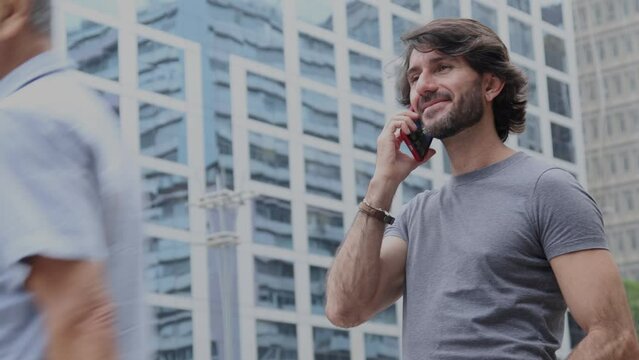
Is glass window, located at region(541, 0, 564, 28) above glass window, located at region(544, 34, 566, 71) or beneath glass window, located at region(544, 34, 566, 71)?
above

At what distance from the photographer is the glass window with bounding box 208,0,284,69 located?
35.7 feet

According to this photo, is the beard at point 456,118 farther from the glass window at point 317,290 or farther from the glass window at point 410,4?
the glass window at point 410,4

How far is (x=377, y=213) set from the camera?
2102 mm

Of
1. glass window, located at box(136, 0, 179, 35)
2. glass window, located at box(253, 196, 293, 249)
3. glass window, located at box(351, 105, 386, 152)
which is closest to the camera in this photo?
glass window, located at box(136, 0, 179, 35)

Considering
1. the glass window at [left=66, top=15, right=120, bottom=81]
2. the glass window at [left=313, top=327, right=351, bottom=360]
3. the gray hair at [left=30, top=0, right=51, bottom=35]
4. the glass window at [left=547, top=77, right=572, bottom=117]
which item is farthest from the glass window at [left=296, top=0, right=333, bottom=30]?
the gray hair at [left=30, top=0, right=51, bottom=35]

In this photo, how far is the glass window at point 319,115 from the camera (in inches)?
440

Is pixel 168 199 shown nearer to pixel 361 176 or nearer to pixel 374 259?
pixel 361 176

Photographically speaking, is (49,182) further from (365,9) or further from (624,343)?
(365,9)

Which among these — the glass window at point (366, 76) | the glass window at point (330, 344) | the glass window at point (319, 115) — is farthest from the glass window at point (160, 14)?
the glass window at point (330, 344)

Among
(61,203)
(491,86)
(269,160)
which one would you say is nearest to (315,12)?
(269,160)

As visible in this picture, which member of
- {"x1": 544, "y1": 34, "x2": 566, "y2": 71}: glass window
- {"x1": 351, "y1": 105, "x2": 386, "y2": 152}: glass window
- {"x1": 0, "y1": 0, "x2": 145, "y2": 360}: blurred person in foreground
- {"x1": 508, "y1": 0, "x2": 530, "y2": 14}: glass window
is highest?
{"x1": 544, "y1": 34, "x2": 566, "y2": 71}: glass window

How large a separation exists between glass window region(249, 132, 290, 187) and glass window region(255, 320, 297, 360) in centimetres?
111

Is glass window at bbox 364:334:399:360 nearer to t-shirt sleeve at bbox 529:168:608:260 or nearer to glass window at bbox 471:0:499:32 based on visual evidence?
glass window at bbox 471:0:499:32

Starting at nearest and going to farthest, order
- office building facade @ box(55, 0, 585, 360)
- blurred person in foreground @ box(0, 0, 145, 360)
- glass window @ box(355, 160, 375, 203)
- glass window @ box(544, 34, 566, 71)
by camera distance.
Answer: blurred person in foreground @ box(0, 0, 145, 360) → office building facade @ box(55, 0, 585, 360) → glass window @ box(355, 160, 375, 203) → glass window @ box(544, 34, 566, 71)
